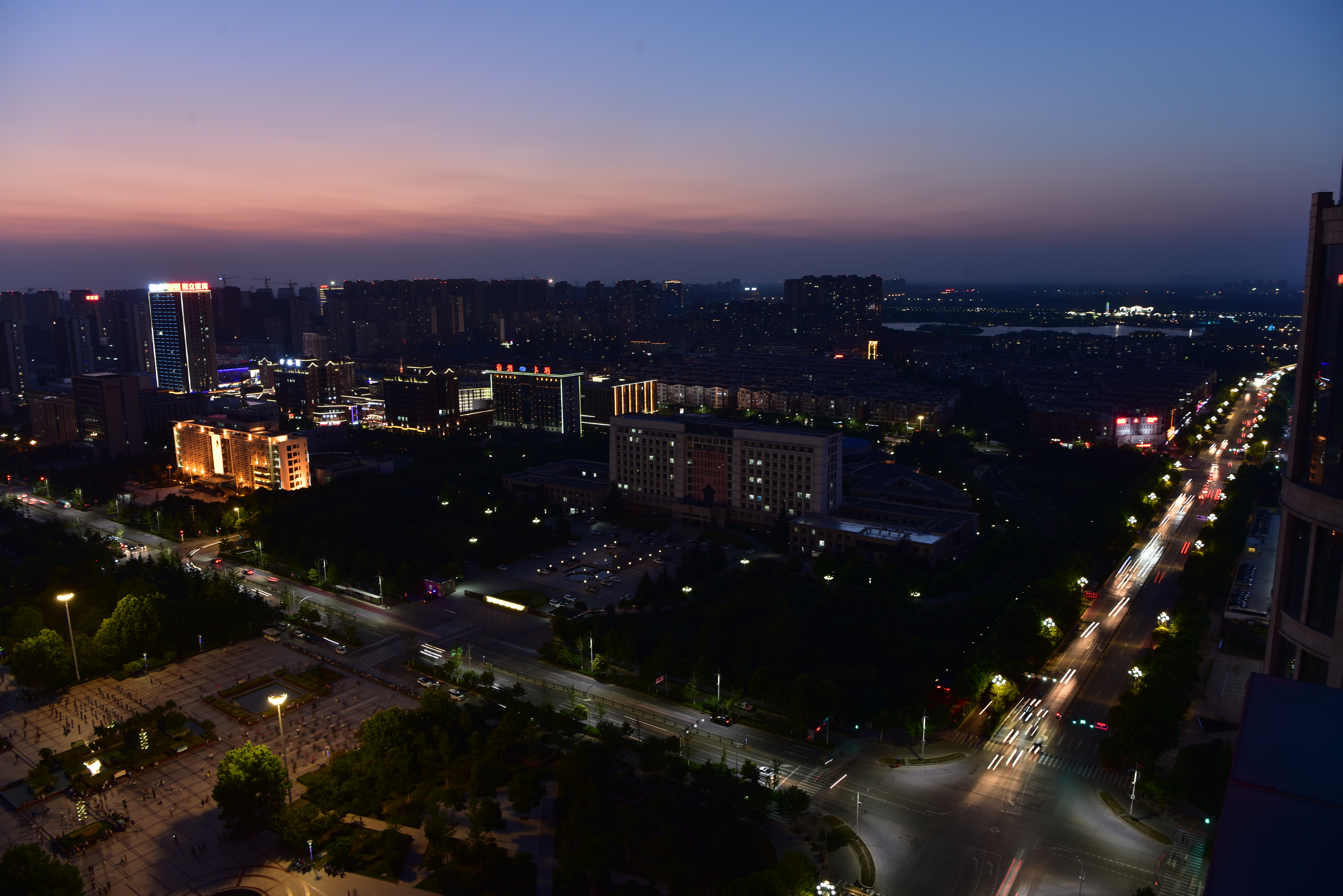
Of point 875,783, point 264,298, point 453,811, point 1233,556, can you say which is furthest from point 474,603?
point 264,298

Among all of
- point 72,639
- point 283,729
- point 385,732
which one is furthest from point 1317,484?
point 72,639

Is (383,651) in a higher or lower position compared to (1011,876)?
higher

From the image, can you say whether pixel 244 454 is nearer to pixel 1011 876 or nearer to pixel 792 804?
pixel 792 804

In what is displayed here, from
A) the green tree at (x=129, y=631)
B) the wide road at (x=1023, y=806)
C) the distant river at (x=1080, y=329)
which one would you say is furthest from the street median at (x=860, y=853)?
the distant river at (x=1080, y=329)

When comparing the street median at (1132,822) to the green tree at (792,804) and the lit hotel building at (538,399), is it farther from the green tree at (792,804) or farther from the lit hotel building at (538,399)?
the lit hotel building at (538,399)

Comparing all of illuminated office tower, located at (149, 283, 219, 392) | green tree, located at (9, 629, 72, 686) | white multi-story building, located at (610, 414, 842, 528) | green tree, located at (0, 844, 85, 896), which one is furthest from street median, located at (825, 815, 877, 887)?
illuminated office tower, located at (149, 283, 219, 392)

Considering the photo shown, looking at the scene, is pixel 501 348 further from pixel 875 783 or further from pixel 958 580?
pixel 875 783
